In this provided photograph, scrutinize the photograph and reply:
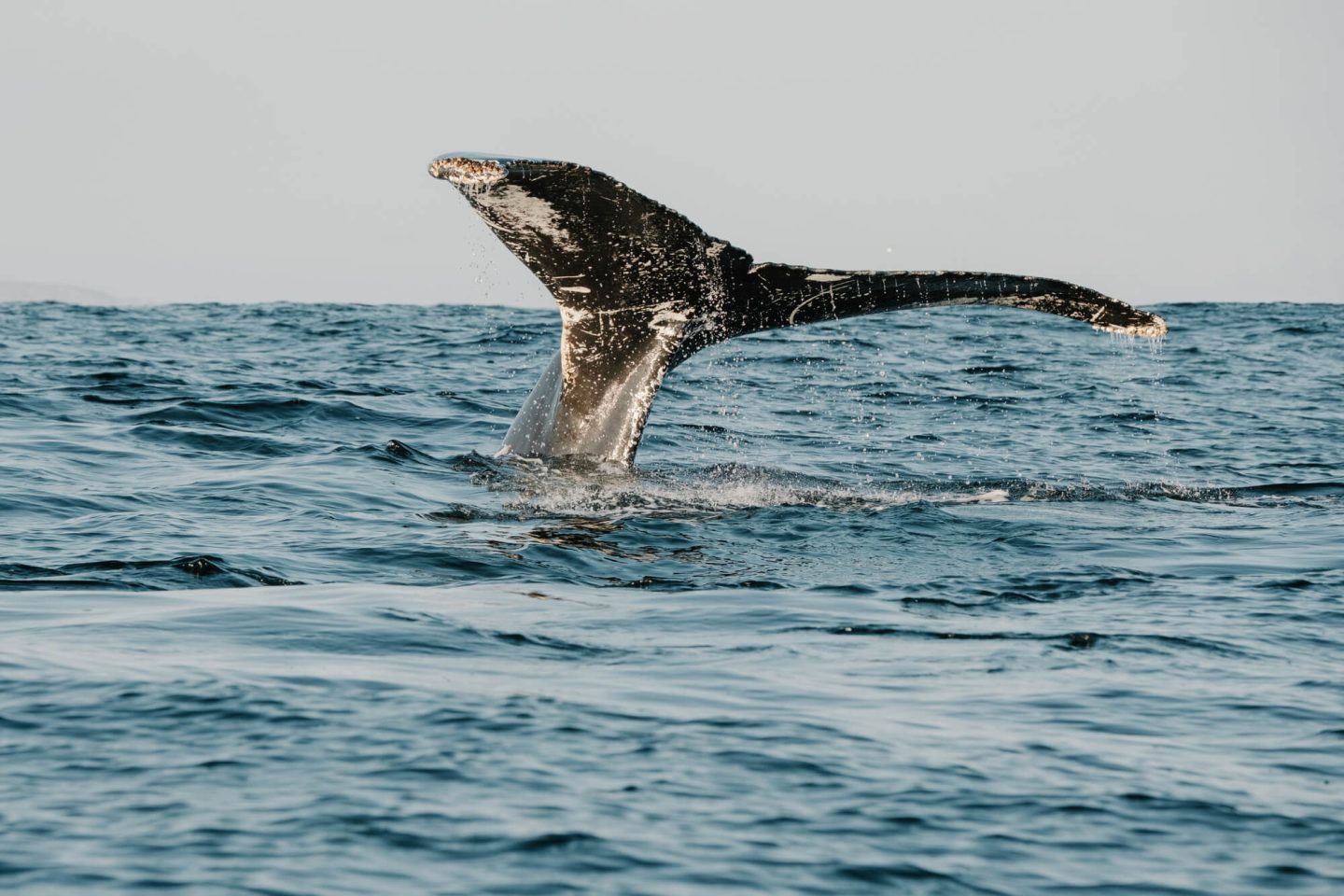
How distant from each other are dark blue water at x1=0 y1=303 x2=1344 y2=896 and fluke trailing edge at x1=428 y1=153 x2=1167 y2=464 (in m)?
0.48

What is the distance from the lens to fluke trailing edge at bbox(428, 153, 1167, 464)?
7.75 m

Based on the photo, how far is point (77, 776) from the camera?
436cm

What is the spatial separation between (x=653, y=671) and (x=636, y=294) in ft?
11.3

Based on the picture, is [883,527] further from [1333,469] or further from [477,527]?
[1333,469]

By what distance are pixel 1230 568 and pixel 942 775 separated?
14.1 ft

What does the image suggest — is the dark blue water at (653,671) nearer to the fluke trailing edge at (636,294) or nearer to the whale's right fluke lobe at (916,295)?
the fluke trailing edge at (636,294)

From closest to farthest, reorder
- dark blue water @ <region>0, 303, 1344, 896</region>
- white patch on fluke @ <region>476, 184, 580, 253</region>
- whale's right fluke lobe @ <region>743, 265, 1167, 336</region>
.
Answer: dark blue water @ <region>0, 303, 1344, 896</region>, white patch on fluke @ <region>476, 184, 580, 253</region>, whale's right fluke lobe @ <region>743, 265, 1167, 336</region>

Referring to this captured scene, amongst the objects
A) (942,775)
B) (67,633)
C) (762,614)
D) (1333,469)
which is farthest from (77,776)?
(1333,469)

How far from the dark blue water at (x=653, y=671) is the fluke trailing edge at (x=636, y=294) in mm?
481

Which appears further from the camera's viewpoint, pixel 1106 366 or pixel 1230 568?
pixel 1106 366

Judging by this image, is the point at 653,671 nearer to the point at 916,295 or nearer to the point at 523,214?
the point at 523,214

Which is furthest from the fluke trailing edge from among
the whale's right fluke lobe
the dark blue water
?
the dark blue water

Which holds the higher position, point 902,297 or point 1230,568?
point 902,297

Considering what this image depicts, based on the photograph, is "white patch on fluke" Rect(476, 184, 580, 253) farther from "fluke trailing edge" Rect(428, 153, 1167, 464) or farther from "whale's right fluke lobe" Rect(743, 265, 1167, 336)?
"whale's right fluke lobe" Rect(743, 265, 1167, 336)
